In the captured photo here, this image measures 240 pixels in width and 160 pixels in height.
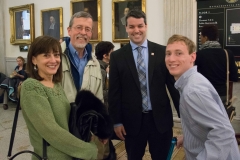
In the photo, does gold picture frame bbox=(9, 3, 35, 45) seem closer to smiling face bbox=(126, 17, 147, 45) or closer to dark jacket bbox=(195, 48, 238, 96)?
dark jacket bbox=(195, 48, 238, 96)

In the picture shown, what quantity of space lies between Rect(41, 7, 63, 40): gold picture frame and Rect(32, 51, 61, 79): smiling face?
5.54m

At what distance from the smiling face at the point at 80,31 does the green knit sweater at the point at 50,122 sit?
641 millimetres

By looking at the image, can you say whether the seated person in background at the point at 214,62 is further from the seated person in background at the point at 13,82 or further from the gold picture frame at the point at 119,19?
the seated person in background at the point at 13,82

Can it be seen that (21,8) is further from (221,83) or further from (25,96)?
(25,96)

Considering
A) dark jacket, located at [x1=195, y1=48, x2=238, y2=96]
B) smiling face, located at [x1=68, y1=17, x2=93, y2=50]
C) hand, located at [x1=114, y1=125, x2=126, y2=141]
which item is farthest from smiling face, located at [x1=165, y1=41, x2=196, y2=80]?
dark jacket, located at [x1=195, y1=48, x2=238, y2=96]

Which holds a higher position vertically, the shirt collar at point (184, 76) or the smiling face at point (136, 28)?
the smiling face at point (136, 28)

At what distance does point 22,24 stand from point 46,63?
7053 millimetres

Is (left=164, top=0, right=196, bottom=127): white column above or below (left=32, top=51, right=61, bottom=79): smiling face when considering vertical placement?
above

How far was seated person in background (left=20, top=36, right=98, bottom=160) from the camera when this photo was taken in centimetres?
139

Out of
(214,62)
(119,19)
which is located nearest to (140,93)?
(214,62)

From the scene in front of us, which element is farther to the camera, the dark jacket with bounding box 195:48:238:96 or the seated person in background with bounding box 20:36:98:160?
the dark jacket with bounding box 195:48:238:96

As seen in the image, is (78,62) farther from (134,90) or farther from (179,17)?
(179,17)

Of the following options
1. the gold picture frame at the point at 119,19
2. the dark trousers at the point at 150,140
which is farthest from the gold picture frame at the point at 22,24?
the dark trousers at the point at 150,140

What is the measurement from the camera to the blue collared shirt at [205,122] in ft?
4.10
